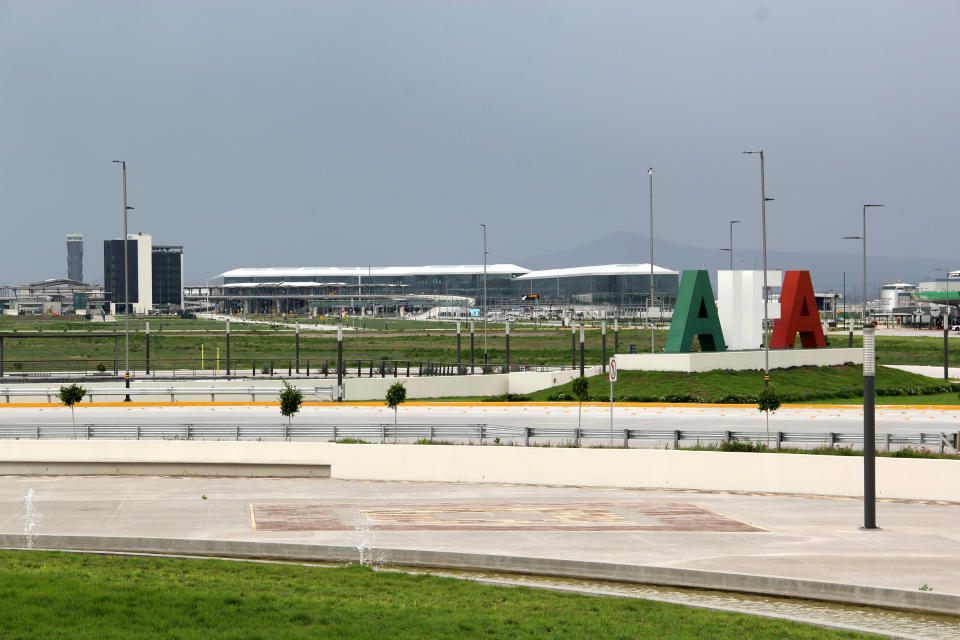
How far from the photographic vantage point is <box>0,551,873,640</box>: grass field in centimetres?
1282

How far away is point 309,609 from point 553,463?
52.1ft

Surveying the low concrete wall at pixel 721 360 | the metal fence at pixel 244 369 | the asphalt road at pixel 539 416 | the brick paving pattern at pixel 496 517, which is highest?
the low concrete wall at pixel 721 360

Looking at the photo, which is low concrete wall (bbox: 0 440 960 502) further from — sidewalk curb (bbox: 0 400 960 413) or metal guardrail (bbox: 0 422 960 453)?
sidewalk curb (bbox: 0 400 960 413)

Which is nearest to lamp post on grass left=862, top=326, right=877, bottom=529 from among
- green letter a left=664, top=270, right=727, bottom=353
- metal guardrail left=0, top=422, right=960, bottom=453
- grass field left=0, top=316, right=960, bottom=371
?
metal guardrail left=0, top=422, right=960, bottom=453

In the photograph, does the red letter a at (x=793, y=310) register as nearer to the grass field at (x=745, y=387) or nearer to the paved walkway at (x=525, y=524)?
the grass field at (x=745, y=387)

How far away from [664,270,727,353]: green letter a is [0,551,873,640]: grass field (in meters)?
36.2

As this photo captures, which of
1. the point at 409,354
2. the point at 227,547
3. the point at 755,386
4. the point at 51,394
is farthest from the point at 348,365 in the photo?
the point at 227,547

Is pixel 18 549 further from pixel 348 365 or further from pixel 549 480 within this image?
pixel 348 365

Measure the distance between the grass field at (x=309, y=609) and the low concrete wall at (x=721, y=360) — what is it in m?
36.4

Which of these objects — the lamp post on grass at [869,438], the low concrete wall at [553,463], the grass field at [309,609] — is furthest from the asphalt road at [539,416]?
the grass field at [309,609]

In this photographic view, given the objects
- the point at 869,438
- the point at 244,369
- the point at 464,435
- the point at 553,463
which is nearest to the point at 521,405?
the point at 464,435

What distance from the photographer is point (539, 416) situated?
4334 cm

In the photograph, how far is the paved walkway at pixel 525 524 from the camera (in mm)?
18422

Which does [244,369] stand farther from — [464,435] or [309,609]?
[309,609]
